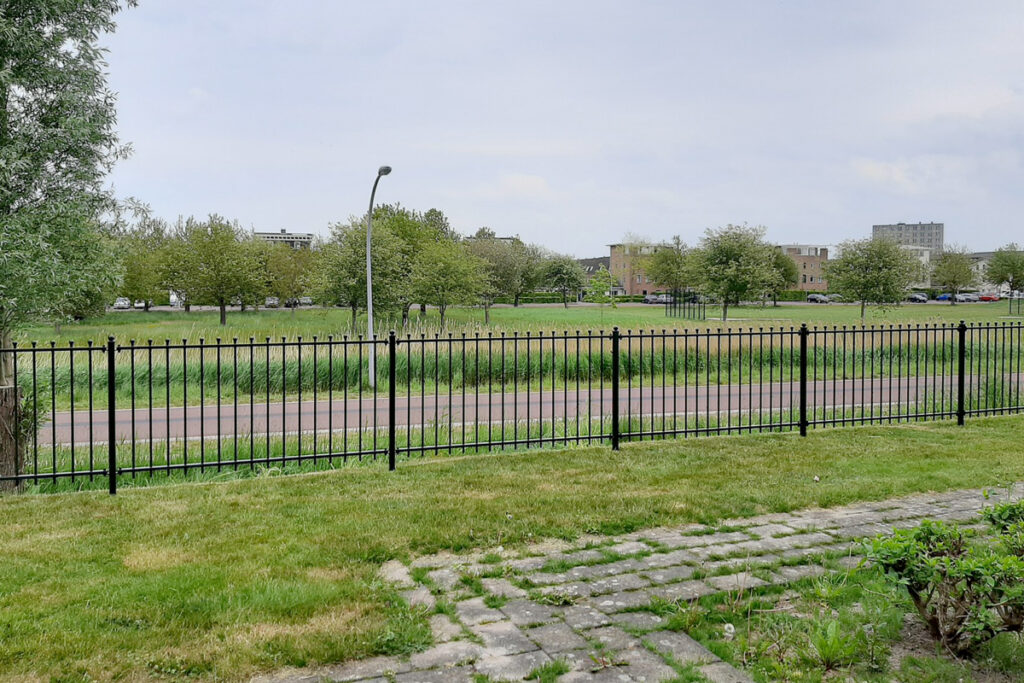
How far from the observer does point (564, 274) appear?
76.1 m

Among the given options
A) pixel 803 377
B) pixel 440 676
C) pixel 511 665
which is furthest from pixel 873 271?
pixel 440 676

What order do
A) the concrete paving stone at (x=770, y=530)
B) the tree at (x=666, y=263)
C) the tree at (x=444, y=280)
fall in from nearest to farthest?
the concrete paving stone at (x=770, y=530), the tree at (x=444, y=280), the tree at (x=666, y=263)

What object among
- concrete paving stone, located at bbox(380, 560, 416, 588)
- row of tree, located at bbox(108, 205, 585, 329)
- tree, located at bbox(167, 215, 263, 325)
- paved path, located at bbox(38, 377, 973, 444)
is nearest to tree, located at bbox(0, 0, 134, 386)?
paved path, located at bbox(38, 377, 973, 444)

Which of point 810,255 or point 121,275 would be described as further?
point 810,255

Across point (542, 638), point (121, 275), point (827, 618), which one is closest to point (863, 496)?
point (827, 618)

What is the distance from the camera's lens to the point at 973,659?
3.98 m

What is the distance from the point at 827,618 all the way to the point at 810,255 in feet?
427

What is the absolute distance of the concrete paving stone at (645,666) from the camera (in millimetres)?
3736

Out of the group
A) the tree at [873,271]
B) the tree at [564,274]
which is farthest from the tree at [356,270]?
the tree at [564,274]

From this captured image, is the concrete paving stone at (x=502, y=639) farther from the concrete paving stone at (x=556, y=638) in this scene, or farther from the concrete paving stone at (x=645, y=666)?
the concrete paving stone at (x=645, y=666)

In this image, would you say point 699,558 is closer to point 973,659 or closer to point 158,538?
point 973,659

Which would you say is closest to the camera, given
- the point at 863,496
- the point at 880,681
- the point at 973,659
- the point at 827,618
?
the point at 880,681

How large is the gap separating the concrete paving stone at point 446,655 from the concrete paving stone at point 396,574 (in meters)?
0.96

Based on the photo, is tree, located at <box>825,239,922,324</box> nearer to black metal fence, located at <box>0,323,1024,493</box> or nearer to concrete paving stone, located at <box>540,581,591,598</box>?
black metal fence, located at <box>0,323,1024,493</box>
